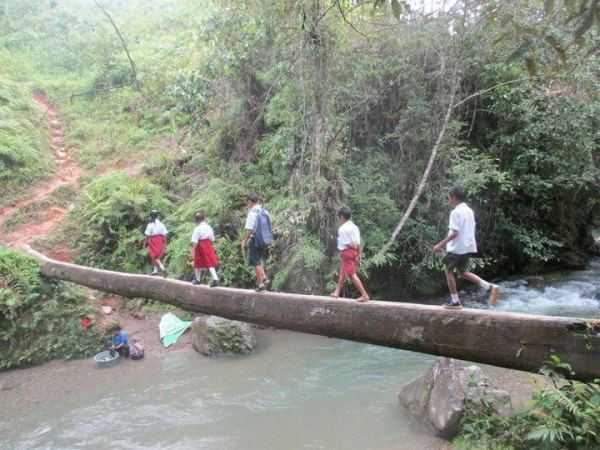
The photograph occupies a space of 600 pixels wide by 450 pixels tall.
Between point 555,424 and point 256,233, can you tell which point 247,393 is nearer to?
point 256,233

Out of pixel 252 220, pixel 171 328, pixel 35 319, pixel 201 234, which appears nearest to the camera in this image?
pixel 252 220

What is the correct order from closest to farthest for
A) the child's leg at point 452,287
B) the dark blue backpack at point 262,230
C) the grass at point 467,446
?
1. the child's leg at point 452,287
2. the grass at point 467,446
3. the dark blue backpack at point 262,230

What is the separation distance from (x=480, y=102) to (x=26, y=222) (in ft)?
44.9

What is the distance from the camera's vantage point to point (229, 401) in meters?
8.12

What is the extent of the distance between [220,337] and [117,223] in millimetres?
5627

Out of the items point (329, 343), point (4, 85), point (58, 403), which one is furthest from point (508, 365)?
point (4, 85)

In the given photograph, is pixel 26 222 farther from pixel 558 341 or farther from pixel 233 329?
pixel 558 341

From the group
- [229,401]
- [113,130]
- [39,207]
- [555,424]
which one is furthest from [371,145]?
[113,130]

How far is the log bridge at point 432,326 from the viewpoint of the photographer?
11.5 feet

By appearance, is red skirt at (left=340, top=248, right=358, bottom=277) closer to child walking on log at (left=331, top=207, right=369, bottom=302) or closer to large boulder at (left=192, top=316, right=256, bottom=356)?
child walking on log at (left=331, top=207, right=369, bottom=302)

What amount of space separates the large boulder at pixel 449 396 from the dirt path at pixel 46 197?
10.5 m

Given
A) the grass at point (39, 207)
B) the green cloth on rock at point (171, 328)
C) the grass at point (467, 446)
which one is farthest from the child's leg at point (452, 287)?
the grass at point (39, 207)

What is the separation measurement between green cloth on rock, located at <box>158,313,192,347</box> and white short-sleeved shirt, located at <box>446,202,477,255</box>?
7735 millimetres

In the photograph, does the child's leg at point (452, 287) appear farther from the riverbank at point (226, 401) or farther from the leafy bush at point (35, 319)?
the leafy bush at point (35, 319)
